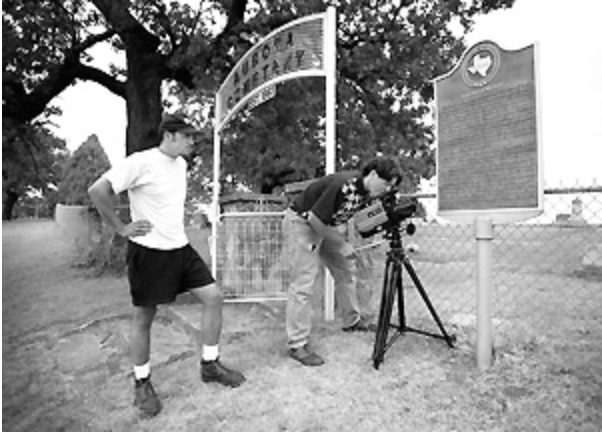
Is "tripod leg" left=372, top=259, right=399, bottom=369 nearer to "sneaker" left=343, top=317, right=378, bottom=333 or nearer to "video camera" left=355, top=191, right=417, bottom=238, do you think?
"video camera" left=355, top=191, right=417, bottom=238

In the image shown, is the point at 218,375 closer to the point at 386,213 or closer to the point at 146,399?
the point at 146,399

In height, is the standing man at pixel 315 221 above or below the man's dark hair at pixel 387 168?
below

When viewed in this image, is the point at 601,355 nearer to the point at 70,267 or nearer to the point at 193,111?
the point at 70,267

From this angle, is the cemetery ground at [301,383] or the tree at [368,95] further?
the tree at [368,95]

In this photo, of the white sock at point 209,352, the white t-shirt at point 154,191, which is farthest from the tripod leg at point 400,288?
the white t-shirt at point 154,191

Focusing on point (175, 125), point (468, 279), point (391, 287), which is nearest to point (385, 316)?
point (391, 287)

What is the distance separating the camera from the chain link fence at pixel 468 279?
12.3ft

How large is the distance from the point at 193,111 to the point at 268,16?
5679 millimetres

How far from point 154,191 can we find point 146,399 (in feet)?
4.01

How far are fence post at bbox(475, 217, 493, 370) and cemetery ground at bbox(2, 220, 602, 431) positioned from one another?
0.11 m

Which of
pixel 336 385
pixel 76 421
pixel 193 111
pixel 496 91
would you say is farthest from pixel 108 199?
pixel 193 111

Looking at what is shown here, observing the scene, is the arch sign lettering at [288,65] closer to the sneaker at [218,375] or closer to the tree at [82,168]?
the sneaker at [218,375]

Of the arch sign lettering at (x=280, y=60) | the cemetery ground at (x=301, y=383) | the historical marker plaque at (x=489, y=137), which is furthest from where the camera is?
the arch sign lettering at (x=280, y=60)

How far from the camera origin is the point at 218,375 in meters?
2.84
